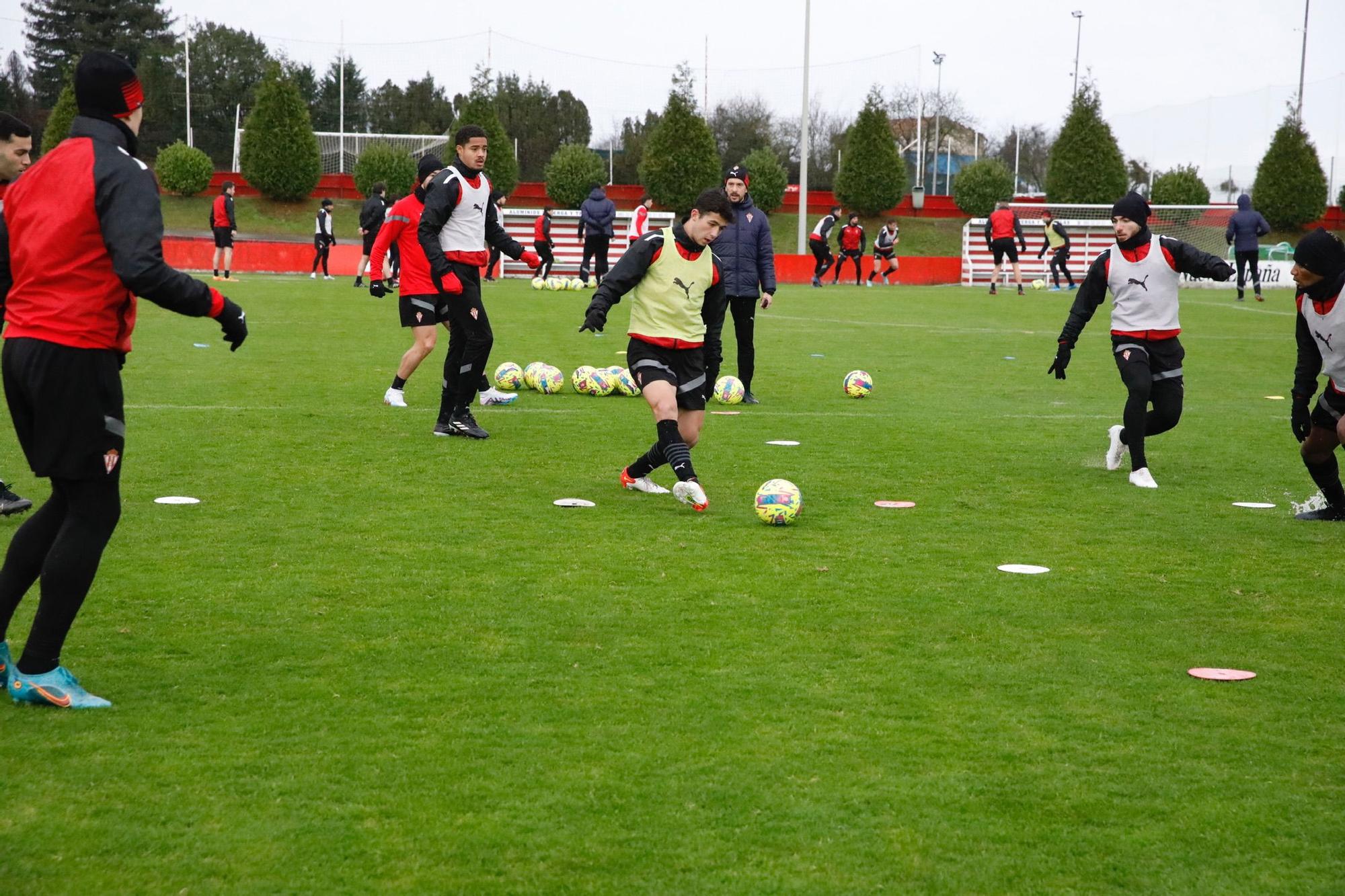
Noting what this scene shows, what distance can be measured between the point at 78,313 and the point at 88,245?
211 mm

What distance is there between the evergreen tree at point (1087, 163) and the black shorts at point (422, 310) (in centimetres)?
4059

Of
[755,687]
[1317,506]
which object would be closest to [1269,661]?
[755,687]

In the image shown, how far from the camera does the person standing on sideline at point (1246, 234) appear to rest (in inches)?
1139

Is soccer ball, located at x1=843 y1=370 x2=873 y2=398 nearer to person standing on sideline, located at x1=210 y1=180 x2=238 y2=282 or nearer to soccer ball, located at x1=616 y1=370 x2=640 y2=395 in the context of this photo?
soccer ball, located at x1=616 y1=370 x2=640 y2=395

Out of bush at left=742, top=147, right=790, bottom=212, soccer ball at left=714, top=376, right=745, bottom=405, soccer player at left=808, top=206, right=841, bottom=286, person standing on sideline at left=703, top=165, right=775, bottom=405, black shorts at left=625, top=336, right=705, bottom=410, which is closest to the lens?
black shorts at left=625, top=336, right=705, bottom=410

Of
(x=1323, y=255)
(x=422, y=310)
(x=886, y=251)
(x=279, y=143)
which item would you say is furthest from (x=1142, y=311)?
(x=279, y=143)

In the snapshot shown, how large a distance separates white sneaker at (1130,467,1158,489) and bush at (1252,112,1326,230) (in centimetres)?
4338

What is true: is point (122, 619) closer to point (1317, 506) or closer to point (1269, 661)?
point (1269, 661)

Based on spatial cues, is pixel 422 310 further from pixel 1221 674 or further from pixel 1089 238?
pixel 1089 238

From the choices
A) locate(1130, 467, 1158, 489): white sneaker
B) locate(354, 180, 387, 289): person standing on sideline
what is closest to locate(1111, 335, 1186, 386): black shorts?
locate(1130, 467, 1158, 489): white sneaker

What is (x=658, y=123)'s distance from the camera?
5009cm

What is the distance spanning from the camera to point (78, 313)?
4.35m

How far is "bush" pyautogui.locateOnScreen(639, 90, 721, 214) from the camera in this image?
48.8 metres

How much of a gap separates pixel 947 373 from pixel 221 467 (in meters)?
9.22
